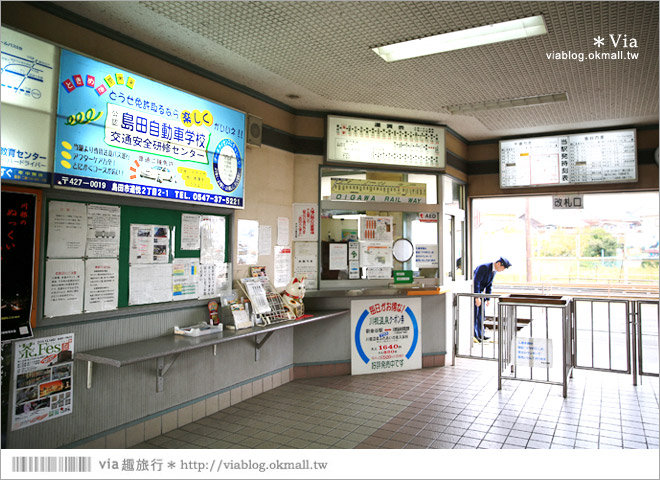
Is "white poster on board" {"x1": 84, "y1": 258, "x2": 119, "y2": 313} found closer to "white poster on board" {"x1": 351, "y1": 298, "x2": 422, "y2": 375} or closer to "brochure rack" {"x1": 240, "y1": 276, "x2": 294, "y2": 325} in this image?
"brochure rack" {"x1": 240, "y1": 276, "x2": 294, "y2": 325}

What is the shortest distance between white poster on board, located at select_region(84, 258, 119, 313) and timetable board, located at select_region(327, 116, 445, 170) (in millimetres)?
2670

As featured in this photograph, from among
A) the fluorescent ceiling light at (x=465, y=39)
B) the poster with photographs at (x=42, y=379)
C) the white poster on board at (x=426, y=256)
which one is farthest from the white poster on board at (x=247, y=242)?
the white poster on board at (x=426, y=256)

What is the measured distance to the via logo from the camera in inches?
126

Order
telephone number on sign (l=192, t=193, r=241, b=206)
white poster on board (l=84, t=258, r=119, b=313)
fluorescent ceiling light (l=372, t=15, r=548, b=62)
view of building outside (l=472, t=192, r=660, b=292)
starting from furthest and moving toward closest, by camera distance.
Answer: view of building outside (l=472, t=192, r=660, b=292) < telephone number on sign (l=192, t=193, r=241, b=206) < fluorescent ceiling light (l=372, t=15, r=548, b=62) < white poster on board (l=84, t=258, r=119, b=313)

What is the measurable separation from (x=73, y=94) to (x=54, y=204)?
0.68m

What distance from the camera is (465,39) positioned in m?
3.37

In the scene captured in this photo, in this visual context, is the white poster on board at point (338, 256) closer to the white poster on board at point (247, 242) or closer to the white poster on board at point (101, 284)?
the white poster on board at point (247, 242)

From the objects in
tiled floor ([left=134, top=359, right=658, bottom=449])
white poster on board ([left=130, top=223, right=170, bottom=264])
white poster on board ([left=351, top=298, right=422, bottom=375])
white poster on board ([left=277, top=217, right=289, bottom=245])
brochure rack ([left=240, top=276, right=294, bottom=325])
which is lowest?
tiled floor ([left=134, top=359, right=658, bottom=449])

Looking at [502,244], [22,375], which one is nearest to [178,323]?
[22,375]

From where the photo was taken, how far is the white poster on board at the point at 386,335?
5.07 metres

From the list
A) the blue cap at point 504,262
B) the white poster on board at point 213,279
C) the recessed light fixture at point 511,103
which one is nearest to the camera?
the white poster on board at point 213,279

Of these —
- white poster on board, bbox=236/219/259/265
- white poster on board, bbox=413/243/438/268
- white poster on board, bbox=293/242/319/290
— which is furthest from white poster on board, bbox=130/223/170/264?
white poster on board, bbox=413/243/438/268

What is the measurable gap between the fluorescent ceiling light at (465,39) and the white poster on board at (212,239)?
1952 millimetres

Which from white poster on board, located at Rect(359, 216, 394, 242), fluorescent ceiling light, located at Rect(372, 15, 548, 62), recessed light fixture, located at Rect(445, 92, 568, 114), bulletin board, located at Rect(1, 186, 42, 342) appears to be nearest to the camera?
bulletin board, located at Rect(1, 186, 42, 342)
